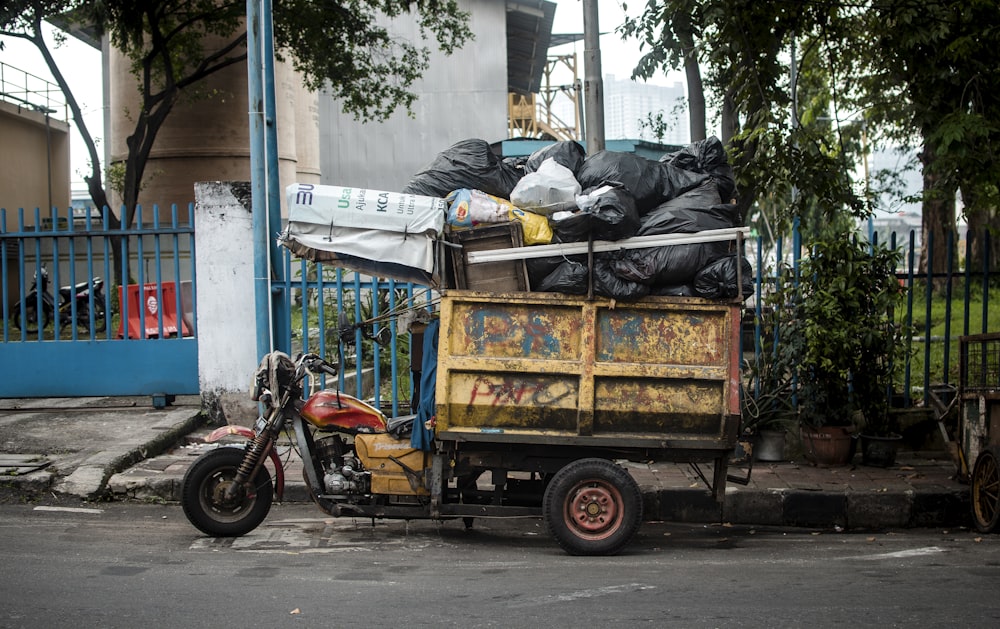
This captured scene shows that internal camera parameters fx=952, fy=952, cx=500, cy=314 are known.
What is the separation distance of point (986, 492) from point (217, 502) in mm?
4792

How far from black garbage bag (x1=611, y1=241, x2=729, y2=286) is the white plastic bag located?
17.1 inches

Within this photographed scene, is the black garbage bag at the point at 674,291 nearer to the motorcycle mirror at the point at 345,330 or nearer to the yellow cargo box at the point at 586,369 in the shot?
the yellow cargo box at the point at 586,369

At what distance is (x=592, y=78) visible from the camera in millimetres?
8766

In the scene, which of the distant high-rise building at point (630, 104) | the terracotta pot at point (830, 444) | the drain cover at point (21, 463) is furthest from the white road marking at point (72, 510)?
the distant high-rise building at point (630, 104)

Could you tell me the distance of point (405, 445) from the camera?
5672 millimetres

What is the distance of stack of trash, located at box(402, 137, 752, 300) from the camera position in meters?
5.34

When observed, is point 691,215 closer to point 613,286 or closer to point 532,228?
point 613,286

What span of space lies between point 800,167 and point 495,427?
12.4ft

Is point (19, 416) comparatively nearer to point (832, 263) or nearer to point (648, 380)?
point (648, 380)

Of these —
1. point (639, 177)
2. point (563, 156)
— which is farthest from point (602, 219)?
point (563, 156)

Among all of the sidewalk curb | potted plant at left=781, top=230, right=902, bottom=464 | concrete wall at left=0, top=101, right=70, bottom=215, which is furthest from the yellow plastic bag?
concrete wall at left=0, top=101, right=70, bottom=215

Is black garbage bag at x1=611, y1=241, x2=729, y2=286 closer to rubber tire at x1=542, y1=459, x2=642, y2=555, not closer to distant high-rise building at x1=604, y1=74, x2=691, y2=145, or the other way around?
rubber tire at x1=542, y1=459, x2=642, y2=555

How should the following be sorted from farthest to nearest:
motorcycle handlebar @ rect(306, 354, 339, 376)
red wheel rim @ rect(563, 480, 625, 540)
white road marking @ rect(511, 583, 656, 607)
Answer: motorcycle handlebar @ rect(306, 354, 339, 376), red wheel rim @ rect(563, 480, 625, 540), white road marking @ rect(511, 583, 656, 607)

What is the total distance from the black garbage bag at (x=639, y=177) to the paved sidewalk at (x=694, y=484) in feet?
7.08
